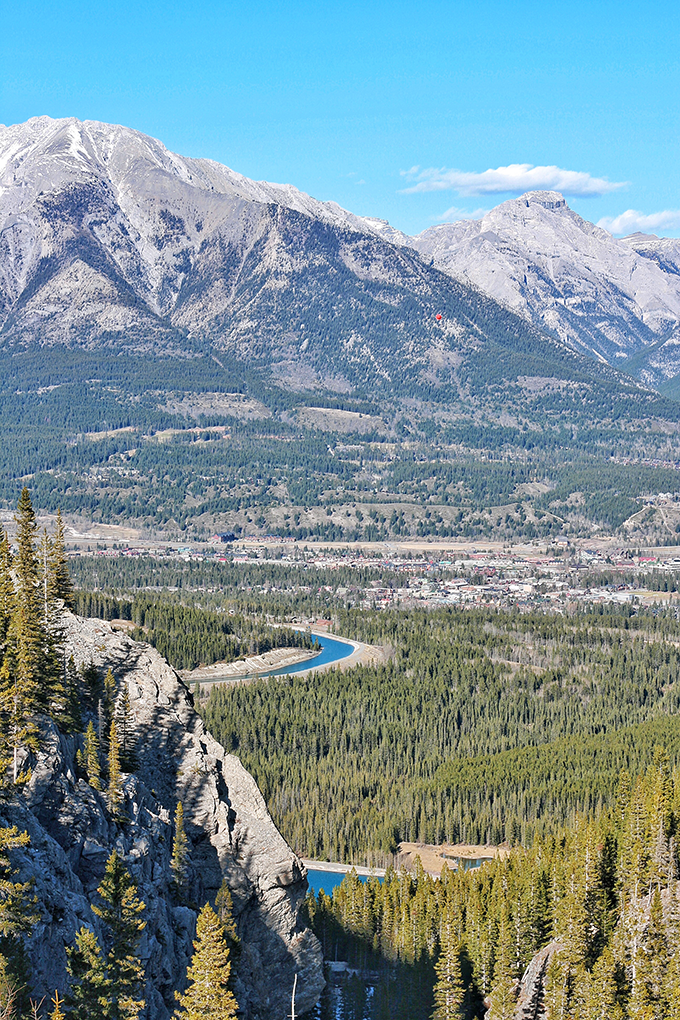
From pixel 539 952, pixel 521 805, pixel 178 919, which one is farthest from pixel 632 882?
pixel 521 805

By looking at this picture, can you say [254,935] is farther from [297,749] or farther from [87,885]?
[297,749]

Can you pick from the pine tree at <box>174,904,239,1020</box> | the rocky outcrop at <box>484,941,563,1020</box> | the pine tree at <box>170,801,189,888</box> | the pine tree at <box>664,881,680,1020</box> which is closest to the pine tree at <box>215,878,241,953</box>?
the pine tree at <box>170,801,189,888</box>

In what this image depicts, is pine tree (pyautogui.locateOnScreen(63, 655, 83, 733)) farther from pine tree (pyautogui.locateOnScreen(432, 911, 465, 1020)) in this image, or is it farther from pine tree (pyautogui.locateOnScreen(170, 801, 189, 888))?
pine tree (pyautogui.locateOnScreen(432, 911, 465, 1020))

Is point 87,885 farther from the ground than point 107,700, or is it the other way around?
point 107,700

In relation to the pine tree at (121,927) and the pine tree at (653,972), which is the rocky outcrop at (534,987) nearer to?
the pine tree at (653,972)

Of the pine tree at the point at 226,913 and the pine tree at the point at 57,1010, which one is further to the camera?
the pine tree at the point at 226,913

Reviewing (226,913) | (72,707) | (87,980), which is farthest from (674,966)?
(87,980)

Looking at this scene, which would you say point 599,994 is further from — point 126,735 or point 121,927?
point 121,927

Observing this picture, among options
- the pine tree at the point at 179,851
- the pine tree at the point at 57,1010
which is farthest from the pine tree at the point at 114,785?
the pine tree at the point at 57,1010
